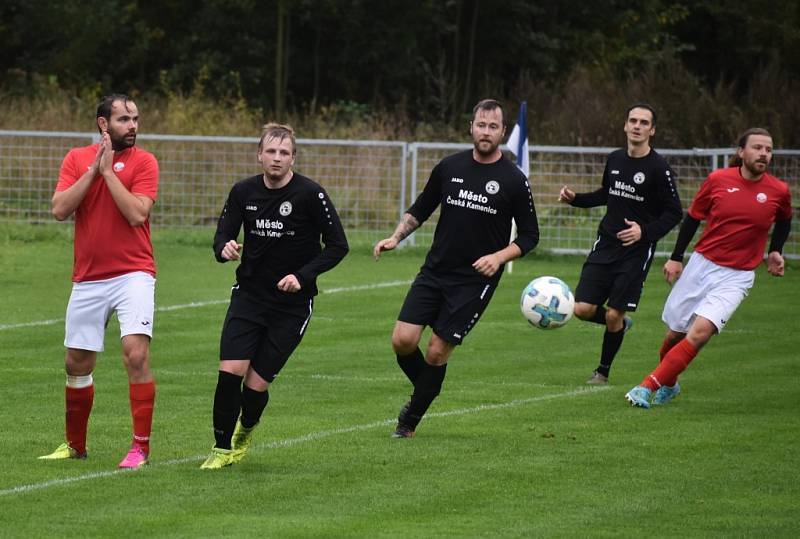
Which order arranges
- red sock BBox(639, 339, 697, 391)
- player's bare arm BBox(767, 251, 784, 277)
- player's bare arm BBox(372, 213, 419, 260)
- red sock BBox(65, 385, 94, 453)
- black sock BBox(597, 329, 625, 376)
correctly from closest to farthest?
1. red sock BBox(65, 385, 94, 453)
2. player's bare arm BBox(372, 213, 419, 260)
3. red sock BBox(639, 339, 697, 391)
4. player's bare arm BBox(767, 251, 784, 277)
5. black sock BBox(597, 329, 625, 376)

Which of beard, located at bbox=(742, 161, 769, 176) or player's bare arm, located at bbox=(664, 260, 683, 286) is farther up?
beard, located at bbox=(742, 161, 769, 176)

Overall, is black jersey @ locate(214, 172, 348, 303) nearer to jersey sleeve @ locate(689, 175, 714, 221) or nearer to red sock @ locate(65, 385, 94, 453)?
red sock @ locate(65, 385, 94, 453)

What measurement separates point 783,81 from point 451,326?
90.7 feet

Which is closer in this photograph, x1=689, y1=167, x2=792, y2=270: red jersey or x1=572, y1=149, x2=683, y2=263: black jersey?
x1=689, y1=167, x2=792, y2=270: red jersey

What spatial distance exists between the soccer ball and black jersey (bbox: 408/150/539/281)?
222 cm

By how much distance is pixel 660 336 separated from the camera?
1595cm

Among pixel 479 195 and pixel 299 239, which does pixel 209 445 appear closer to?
pixel 299 239

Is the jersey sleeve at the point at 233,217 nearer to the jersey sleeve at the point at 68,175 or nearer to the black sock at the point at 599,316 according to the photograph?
the jersey sleeve at the point at 68,175

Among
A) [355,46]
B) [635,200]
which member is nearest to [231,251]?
[635,200]

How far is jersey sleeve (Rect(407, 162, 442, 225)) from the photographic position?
33.9 ft

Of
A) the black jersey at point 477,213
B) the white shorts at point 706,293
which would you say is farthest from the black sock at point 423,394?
the white shorts at point 706,293

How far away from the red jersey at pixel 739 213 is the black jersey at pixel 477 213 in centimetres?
218

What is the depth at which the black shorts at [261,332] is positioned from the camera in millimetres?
9141

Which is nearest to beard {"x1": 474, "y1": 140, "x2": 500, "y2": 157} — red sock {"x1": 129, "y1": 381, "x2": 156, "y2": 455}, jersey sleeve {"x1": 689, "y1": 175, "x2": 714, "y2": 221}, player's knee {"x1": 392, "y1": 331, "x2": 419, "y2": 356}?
player's knee {"x1": 392, "y1": 331, "x2": 419, "y2": 356}
